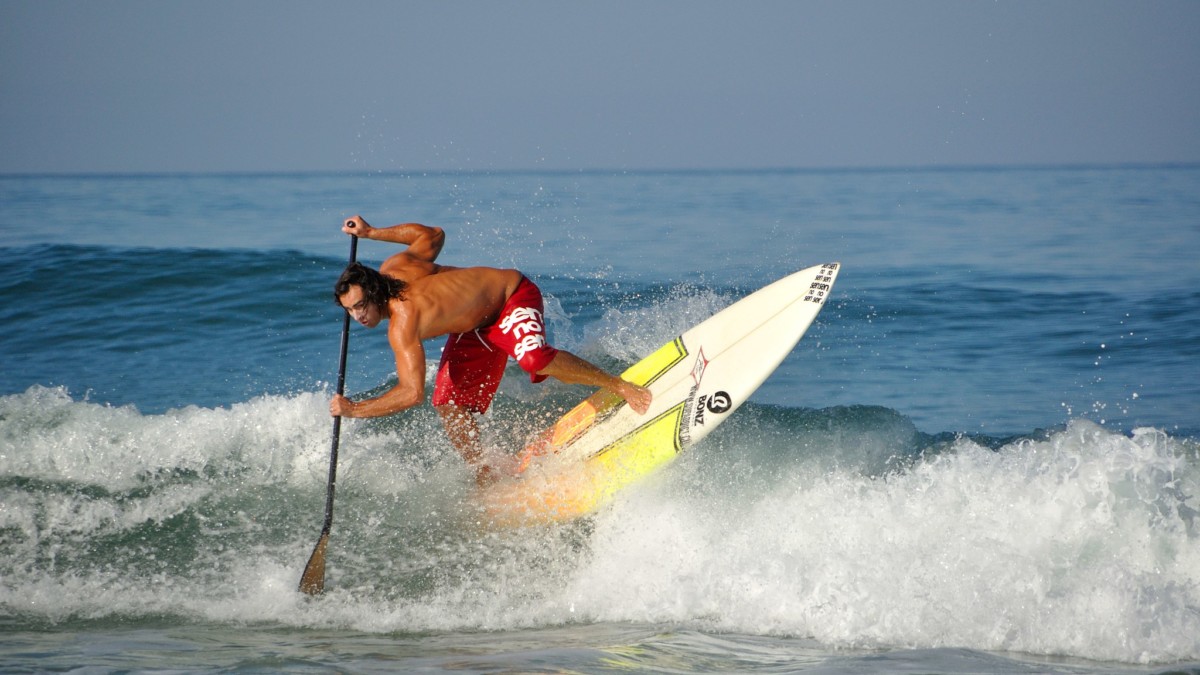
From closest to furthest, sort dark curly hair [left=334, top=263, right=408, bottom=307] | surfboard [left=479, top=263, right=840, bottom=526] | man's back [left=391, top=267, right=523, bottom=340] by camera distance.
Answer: dark curly hair [left=334, top=263, right=408, bottom=307] < man's back [left=391, top=267, right=523, bottom=340] < surfboard [left=479, top=263, right=840, bottom=526]

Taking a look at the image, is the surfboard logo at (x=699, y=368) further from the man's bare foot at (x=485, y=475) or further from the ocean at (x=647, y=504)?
the man's bare foot at (x=485, y=475)

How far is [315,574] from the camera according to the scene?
15.4ft

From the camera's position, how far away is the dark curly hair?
4.59m

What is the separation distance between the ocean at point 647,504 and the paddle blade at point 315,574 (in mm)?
80

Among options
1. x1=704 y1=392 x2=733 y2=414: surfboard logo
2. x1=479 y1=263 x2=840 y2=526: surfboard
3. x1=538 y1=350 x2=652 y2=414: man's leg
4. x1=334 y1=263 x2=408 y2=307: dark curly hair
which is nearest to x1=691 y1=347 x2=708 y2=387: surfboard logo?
x1=479 y1=263 x2=840 y2=526: surfboard

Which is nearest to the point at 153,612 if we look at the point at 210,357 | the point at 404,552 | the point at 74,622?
the point at 74,622

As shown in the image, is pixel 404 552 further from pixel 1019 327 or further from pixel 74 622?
pixel 1019 327

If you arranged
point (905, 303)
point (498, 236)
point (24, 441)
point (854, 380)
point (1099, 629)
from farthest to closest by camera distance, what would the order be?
1. point (498, 236)
2. point (905, 303)
3. point (854, 380)
4. point (24, 441)
5. point (1099, 629)

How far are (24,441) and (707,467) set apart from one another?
436 centimetres

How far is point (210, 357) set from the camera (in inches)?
374

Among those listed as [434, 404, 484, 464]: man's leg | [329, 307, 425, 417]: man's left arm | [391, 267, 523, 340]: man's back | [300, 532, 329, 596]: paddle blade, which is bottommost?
[300, 532, 329, 596]: paddle blade

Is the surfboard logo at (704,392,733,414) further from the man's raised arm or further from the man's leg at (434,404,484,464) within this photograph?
the man's raised arm

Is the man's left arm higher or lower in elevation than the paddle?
higher

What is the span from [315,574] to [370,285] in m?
1.41
